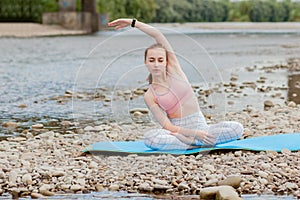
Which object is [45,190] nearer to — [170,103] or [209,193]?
[209,193]

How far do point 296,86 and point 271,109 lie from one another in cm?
232

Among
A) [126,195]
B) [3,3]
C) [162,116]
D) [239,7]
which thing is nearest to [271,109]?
[162,116]

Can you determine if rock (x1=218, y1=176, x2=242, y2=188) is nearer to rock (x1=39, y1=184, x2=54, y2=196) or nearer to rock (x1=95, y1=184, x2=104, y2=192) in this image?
rock (x1=95, y1=184, x2=104, y2=192)

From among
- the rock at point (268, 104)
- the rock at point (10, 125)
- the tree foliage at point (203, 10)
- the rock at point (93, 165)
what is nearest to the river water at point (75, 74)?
the rock at point (10, 125)

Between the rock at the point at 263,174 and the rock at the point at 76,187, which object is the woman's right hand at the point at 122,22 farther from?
the rock at the point at 263,174

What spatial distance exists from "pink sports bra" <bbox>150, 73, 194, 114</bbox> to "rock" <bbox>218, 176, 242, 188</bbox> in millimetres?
825

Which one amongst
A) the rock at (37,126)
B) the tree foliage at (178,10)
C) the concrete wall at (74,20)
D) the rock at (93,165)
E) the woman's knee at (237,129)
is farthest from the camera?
the tree foliage at (178,10)

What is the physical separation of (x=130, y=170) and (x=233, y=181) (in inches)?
26.8

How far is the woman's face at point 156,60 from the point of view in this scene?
14.3ft

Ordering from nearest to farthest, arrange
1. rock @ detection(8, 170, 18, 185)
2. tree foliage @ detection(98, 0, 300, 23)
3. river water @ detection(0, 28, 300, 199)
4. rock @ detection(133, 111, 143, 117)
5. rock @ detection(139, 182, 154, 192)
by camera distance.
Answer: rock @ detection(139, 182, 154, 192) < rock @ detection(8, 170, 18, 185) < rock @ detection(133, 111, 143, 117) < river water @ detection(0, 28, 300, 199) < tree foliage @ detection(98, 0, 300, 23)

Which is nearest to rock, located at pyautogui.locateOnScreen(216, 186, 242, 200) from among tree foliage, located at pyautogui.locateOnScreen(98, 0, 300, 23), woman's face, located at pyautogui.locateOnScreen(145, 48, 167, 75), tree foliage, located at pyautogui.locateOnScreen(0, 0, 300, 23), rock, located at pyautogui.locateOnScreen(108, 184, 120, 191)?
rock, located at pyautogui.locateOnScreen(108, 184, 120, 191)

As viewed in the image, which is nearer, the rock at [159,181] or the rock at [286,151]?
the rock at [159,181]

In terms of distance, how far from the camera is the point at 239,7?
41312 millimetres

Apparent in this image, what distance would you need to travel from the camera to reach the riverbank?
3834 millimetres
